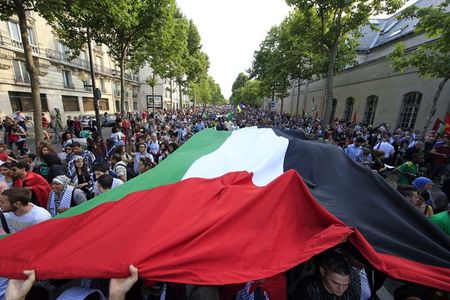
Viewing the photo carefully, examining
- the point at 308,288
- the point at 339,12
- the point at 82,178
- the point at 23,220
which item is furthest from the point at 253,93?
the point at 308,288

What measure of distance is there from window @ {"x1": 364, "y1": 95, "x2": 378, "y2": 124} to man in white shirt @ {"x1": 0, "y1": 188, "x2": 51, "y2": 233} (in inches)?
918

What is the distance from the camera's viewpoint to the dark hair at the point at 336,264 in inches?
79.3

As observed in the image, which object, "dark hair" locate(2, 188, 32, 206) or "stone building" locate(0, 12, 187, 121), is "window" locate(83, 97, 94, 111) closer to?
"stone building" locate(0, 12, 187, 121)

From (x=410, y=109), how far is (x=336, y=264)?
19.3 meters

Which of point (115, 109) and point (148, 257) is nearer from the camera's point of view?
point (148, 257)

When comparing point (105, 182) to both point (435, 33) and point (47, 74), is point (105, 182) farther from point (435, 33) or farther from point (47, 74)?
point (47, 74)

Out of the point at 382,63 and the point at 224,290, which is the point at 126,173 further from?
the point at 382,63

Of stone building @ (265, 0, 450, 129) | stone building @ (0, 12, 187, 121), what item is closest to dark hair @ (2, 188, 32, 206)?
stone building @ (0, 12, 187, 121)

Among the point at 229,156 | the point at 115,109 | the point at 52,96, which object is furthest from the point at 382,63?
the point at 115,109

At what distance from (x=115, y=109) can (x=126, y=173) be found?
38297 millimetres

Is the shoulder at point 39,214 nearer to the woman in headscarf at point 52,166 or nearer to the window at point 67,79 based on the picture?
the woman in headscarf at point 52,166

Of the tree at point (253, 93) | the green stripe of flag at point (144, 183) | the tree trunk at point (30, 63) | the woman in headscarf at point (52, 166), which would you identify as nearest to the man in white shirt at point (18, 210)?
the green stripe of flag at point (144, 183)

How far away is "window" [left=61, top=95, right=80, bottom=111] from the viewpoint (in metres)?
27.9

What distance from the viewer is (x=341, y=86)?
2506 centimetres
